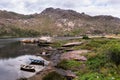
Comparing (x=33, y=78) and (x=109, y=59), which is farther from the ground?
(x=109, y=59)

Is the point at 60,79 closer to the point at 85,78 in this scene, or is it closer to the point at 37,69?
the point at 85,78

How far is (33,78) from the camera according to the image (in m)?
60.3

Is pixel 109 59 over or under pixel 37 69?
over

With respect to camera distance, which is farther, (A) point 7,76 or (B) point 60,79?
(A) point 7,76

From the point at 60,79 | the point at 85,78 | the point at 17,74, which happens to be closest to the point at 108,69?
the point at 85,78

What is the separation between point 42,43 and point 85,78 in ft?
389

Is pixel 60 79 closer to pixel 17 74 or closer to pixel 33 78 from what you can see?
pixel 33 78

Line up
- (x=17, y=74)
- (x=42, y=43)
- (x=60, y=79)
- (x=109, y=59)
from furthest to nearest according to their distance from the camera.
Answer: (x=42, y=43)
(x=17, y=74)
(x=109, y=59)
(x=60, y=79)

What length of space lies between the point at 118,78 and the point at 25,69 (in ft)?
114

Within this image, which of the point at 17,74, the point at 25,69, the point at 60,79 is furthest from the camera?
the point at 25,69

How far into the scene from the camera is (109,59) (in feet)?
196

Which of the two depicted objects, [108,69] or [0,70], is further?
[0,70]

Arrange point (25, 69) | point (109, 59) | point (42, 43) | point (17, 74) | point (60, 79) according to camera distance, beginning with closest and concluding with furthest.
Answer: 1. point (60, 79)
2. point (109, 59)
3. point (17, 74)
4. point (25, 69)
5. point (42, 43)

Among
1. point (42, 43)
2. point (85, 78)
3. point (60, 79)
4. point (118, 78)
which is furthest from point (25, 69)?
point (42, 43)
